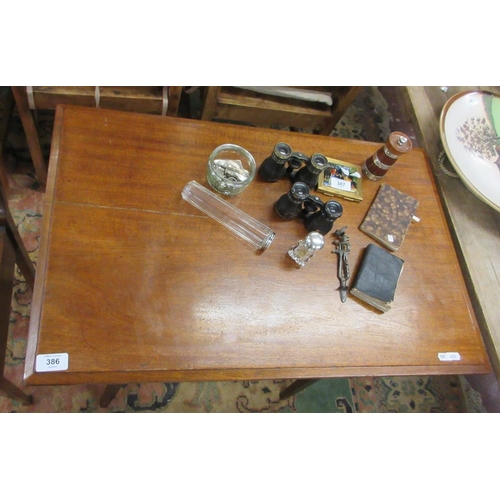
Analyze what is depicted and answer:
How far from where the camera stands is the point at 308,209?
101 centimetres

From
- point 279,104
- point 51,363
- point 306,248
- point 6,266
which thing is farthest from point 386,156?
point 6,266

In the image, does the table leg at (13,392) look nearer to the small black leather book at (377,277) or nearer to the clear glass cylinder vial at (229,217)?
the clear glass cylinder vial at (229,217)

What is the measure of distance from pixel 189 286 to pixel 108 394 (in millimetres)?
A: 589

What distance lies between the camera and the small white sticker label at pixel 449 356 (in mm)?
958

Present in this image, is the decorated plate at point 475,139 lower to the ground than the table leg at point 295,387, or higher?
higher

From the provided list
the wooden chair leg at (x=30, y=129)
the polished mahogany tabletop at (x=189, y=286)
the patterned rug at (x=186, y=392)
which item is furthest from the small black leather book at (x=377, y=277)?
the wooden chair leg at (x=30, y=129)

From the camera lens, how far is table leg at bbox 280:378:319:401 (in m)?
1.24

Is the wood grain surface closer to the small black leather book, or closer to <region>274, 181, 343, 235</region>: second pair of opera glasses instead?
the small black leather book

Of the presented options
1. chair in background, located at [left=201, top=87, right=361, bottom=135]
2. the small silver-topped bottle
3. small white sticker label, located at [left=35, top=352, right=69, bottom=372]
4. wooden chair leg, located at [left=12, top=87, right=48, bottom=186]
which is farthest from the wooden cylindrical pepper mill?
wooden chair leg, located at [left=12, top=87, right=48, bottom=186]

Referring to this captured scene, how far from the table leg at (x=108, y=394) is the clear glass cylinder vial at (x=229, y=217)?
0.63 meters

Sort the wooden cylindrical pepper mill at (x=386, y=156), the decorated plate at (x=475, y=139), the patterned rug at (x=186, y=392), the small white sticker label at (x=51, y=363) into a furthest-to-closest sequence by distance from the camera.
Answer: the patterned rug at (x=186, y=392)
the decorated plate at (x=475, y=139)
the wooden cylindrical pepper mill at (x=386, y=156)
the small white sticker label at (x=51, y=363)

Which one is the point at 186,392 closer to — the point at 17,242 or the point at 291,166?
the point at 17,242

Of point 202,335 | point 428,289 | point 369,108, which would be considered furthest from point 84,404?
point 369,108

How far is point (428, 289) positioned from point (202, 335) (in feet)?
2.14
